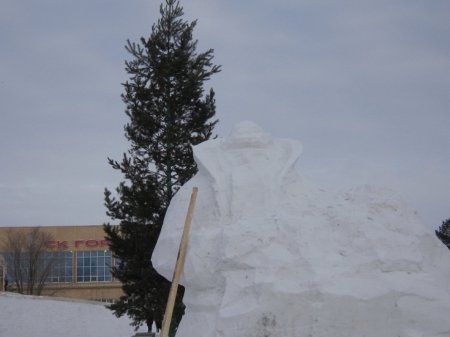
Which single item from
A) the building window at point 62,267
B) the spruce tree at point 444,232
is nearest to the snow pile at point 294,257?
the spruce tree at point 444,232

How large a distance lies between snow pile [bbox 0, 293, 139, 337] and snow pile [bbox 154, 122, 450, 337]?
1373 cm

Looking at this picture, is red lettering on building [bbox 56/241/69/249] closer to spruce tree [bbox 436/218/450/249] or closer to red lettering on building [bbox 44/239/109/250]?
red lettering on building [bbox 44/239/109/250]

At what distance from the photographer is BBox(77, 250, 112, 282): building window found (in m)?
35.8

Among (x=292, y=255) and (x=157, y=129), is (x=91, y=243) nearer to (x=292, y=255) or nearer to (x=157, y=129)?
(x=157, y=129)

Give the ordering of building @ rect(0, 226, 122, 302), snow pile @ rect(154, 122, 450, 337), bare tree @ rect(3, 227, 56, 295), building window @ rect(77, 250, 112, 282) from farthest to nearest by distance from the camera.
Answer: building window @ rect(77, 250, 112, 282) → building @ rect(0, 226, 122, 302) → bare tree @ rect(3, 227, 56, 295) → snow pile @ rect(154, 122, 450, 337)

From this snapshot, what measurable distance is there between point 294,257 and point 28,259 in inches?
1095

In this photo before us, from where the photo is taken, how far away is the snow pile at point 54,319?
1809 centimetres

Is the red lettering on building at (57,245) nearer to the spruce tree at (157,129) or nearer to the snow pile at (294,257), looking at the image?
the spruce tree at (157,129)

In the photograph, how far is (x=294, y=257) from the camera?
4918mm

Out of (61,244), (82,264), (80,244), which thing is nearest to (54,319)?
(61,244)

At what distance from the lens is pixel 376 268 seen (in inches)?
195

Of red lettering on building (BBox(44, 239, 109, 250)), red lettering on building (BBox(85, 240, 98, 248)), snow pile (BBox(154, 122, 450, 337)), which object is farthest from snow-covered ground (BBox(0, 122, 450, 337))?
red lettering on building (BBox(85, 240, 98, 248))

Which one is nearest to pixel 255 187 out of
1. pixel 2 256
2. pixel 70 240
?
pixel 2 256

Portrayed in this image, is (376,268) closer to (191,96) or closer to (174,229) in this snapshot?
(174,229)
